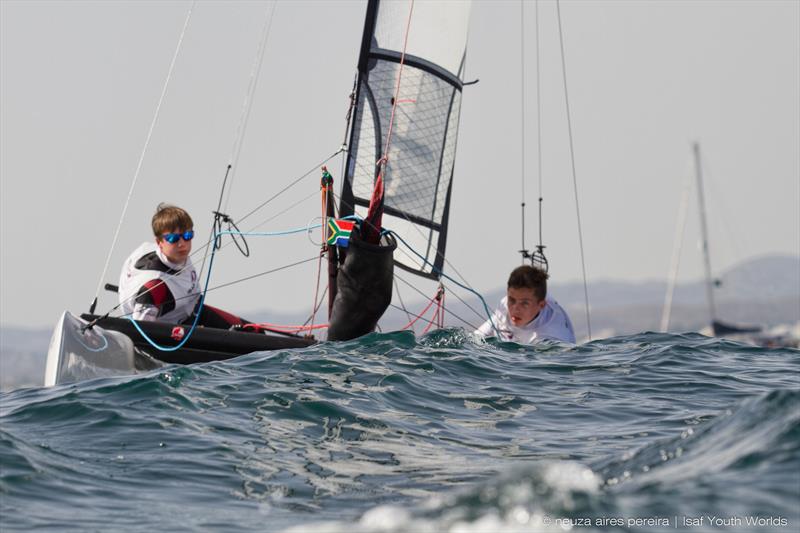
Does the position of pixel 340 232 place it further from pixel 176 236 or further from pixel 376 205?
pixel 176 236

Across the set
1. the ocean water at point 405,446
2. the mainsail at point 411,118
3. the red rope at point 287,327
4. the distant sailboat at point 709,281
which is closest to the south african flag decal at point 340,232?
the ocean water at point 405,446

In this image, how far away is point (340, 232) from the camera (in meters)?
7.90

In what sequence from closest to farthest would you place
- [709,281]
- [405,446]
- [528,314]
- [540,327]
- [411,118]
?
[405,446] → [528,314] → [540,327] → [411,118] → [709,281]

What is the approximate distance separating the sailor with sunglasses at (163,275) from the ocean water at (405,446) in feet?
3.19

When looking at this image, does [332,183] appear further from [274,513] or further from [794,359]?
[274,513]

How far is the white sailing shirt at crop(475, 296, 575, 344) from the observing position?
26.6ft

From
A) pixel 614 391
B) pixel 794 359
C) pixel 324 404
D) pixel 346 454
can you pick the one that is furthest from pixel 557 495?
pixel 794 359

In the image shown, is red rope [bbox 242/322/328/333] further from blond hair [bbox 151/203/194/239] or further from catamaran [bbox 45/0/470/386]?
blond hair [bbox 151/203/194/239]

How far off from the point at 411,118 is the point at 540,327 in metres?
3.80

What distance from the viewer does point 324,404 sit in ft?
18.8

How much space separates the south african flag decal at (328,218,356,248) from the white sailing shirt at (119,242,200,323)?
112 cm

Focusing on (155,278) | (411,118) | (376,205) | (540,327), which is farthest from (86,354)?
(411,118)

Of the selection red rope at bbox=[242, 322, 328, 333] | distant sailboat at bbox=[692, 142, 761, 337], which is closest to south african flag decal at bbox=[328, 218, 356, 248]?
red rope at bbox=[242, 322, 328, 333]

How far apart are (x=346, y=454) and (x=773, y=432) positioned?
1.69 m
